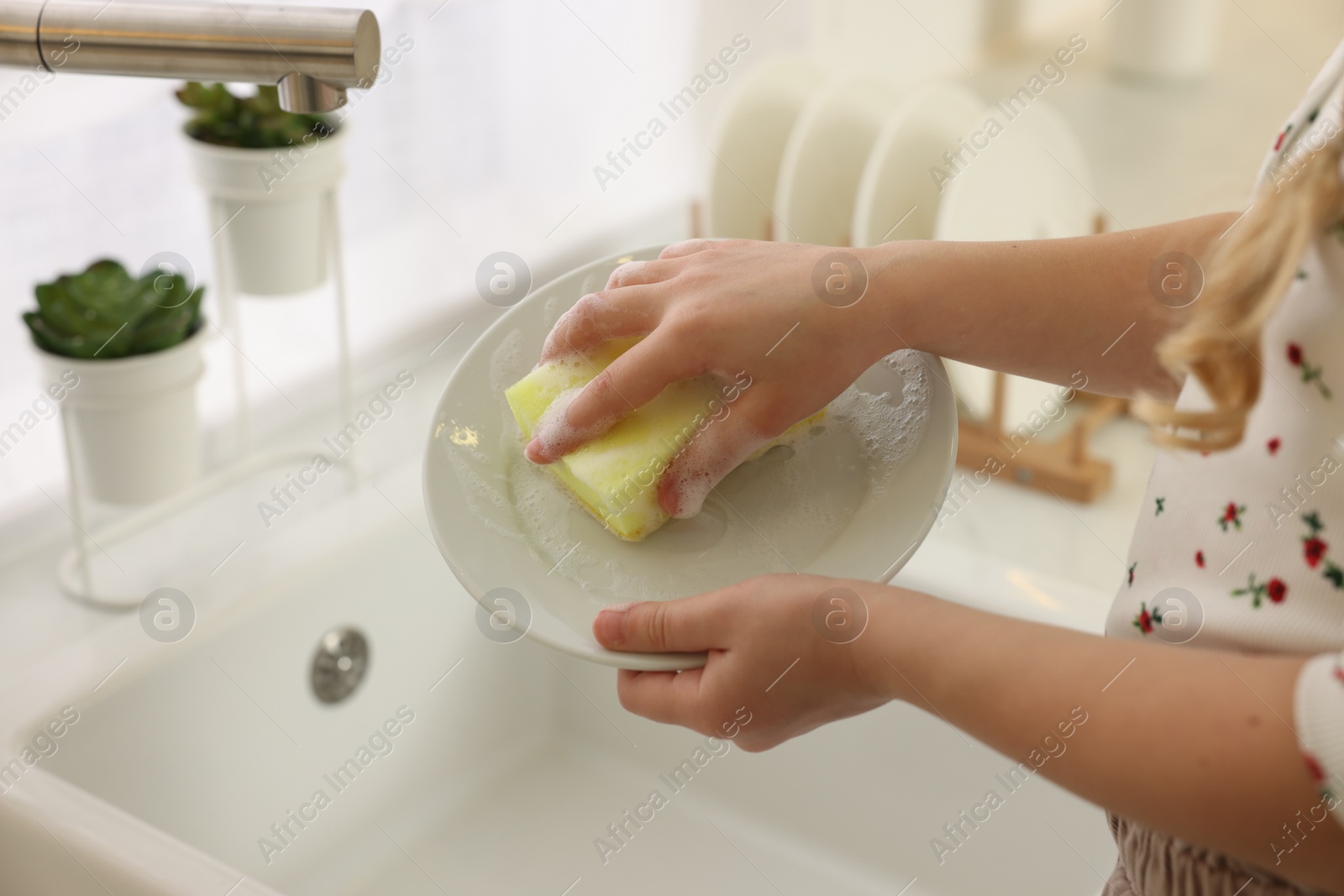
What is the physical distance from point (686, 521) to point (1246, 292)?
303mm

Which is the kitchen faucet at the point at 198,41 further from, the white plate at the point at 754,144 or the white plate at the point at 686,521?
the white plate at the point at 754,144

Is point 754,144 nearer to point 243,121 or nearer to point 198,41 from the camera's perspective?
point 243,121

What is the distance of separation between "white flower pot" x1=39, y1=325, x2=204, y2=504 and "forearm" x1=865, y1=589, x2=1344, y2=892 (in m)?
0.67

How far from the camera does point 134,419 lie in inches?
34.4

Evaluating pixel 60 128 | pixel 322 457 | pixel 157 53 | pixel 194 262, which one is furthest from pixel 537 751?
pixel 157 53

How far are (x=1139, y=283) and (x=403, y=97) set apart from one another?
995 millimetres

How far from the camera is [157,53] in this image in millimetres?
494

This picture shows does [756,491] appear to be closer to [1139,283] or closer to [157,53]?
[1139,283]

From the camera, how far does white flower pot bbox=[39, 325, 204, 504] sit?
85 centimetres

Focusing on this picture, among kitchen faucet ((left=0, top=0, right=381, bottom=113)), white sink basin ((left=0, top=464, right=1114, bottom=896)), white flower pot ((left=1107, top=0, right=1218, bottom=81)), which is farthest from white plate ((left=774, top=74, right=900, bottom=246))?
kitchen faucet ((left=0, top=0, right=381, bottom=113))

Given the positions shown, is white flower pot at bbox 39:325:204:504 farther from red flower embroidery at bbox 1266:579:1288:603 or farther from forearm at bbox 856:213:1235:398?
red flower embroidery at bbox 1266:579:1288:603

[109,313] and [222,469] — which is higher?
[109,313]

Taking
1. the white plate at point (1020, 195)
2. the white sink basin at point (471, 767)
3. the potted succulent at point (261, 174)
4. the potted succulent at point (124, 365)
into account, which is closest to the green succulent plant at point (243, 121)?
the potted succulent at point (261, 174)

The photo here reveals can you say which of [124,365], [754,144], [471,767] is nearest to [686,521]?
[124,365]
